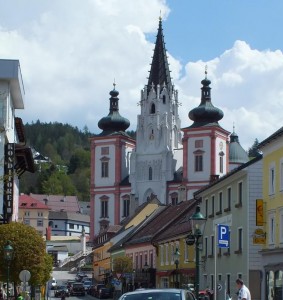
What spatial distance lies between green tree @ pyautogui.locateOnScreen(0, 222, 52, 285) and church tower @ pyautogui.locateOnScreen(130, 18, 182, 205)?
86752 mm

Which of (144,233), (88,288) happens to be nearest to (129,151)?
(88,288)

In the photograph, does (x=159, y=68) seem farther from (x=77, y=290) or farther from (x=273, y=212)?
(x=273, y=212)

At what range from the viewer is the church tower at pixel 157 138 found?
13725 centimetres

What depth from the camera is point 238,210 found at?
4891 cm

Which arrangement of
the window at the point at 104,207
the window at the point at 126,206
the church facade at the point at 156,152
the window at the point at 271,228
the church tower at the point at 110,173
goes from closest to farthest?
the window at the point at 271,228 → the church facade at the point at 156,152 → the window at the point at 126,206 → the church tower at the point at 110,173 → the window at the point at 104,207

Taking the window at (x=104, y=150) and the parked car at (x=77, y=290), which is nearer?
the parked car at (x=77, y=290)

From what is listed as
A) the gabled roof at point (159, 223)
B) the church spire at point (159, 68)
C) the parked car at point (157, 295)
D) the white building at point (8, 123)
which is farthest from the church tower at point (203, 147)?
the parked car at point (157, 295)

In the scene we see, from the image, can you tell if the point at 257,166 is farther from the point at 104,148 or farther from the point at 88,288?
the point at 104,148

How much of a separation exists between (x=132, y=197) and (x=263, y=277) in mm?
91355

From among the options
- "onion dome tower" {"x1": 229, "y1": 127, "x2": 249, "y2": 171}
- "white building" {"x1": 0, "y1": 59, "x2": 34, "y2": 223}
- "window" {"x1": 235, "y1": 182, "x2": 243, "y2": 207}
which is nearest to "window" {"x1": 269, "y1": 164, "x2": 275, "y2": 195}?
"window" {"x1": 235, "y1": 182, "x2": 243, "y2": 207}

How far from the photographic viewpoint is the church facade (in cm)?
13225

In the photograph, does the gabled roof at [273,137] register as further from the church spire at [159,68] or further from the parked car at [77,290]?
the church spire at [159,68]

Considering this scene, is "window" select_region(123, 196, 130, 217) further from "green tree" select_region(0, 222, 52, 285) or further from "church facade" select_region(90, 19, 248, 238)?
"green tree" select_region(0, 222, 52, 285)

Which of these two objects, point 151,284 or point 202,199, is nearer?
point 202,199
